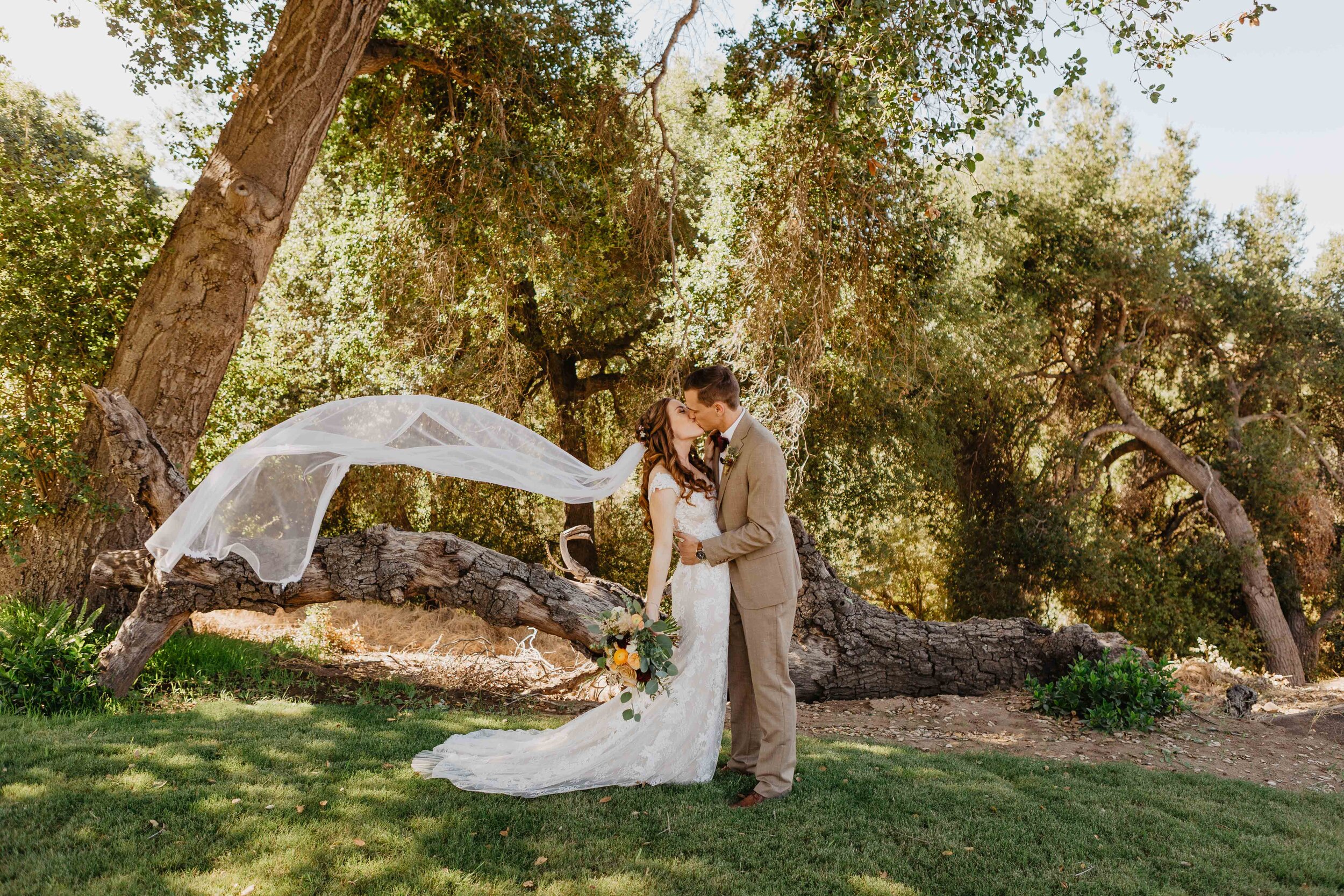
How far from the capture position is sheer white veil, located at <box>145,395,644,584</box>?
175 inches

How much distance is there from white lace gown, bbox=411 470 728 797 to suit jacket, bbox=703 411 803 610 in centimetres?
13

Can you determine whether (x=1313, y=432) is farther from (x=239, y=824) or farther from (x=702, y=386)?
(x=239, y=824)

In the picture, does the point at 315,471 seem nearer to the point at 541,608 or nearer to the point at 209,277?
the point at 541,608

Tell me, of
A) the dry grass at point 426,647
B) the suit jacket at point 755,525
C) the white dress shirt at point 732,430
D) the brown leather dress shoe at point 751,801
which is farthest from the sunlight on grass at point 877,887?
the dry grass at point 426,647

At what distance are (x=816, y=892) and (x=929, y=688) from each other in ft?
16.5

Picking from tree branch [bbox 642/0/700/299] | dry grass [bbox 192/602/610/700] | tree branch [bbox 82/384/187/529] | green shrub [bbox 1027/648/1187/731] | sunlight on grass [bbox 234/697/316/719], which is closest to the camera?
sunlight on grass [bbox 234/697/316/719]

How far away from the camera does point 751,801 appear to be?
4.32 meters

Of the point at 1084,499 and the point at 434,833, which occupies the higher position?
the point at 1084,499

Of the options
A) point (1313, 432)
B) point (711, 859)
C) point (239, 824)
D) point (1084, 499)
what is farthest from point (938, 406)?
point (239, 824)

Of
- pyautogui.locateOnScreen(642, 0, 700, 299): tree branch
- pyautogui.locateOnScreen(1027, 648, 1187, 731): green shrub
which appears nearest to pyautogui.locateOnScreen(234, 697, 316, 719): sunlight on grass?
pyautogui.locateOnScreen(642, 0, 700, 299): tree branch

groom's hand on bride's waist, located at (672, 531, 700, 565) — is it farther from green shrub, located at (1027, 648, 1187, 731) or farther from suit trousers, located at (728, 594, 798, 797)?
green shrub, located at (1027, 648, 1187, 731)

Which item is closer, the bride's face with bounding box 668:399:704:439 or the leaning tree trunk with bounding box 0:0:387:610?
the bride's face with bounding box 668:399:704:439

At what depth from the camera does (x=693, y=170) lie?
12.6m

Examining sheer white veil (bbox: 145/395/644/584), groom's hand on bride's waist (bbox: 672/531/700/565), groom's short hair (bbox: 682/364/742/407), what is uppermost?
groom's short hair (bbox: 682/364/742/407)
